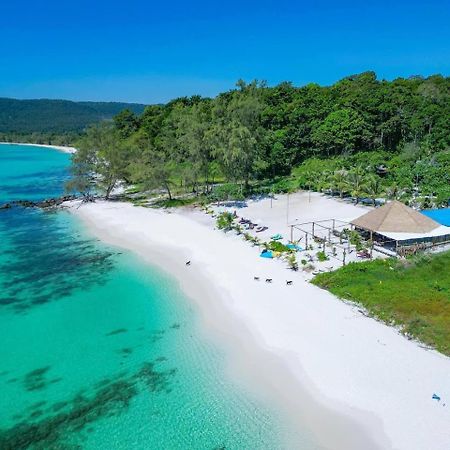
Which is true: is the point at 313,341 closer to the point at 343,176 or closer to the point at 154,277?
the point at 154,277

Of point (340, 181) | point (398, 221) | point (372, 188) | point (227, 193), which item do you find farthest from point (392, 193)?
point (227, 193)

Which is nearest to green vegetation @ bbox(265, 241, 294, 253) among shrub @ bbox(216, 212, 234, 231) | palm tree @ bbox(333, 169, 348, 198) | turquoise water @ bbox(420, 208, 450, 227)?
shrub @ bbox(216, 212, 234, 231)

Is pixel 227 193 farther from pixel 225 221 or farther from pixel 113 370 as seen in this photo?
pixel 113 370

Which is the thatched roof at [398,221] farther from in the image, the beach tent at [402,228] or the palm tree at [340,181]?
the palm tree at [340,181]

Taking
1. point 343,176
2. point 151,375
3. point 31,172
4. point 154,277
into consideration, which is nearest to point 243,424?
point 151,375

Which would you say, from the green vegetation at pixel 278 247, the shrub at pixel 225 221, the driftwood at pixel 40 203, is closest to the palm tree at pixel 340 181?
the shrub at pixel 225 221

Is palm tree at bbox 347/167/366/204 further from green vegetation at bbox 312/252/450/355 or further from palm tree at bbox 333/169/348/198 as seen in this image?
green vegetation at bbox 312/252/450/355
